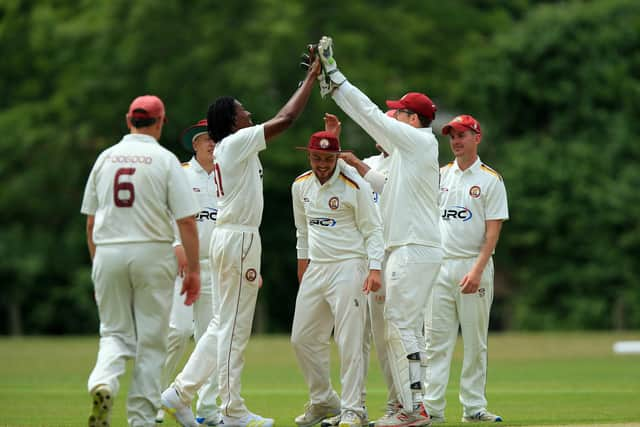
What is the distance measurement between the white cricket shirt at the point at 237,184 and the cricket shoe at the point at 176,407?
61.0 inches

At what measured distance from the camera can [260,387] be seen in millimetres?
16312

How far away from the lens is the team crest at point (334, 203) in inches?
389

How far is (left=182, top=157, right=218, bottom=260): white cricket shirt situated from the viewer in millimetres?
11484

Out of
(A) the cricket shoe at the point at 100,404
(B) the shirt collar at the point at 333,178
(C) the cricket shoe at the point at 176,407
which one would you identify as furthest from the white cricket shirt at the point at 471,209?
(A) the cricket shoe at the point at 100,404

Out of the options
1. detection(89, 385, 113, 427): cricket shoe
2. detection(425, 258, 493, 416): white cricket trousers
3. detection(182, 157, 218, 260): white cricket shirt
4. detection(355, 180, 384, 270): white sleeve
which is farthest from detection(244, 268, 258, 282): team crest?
detection(425, 258, 493, 416): white cricket trousers

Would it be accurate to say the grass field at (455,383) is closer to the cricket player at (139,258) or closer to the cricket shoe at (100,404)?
the cricket player at (139,258)

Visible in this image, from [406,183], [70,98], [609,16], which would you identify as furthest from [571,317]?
[406,183]

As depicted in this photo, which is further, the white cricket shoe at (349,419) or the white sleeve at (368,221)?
the white sleeve at (368,221)

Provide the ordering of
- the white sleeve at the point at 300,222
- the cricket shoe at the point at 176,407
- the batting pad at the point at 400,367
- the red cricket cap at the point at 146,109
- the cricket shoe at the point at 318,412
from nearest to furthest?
the red cricket cap at the point at 146,109 → the batting pad at the point at 400,367 → the cricket shoe at the point at 176,407 → the cricket shoe at the point at 318,412 → the white sleeve at the point at 300,222

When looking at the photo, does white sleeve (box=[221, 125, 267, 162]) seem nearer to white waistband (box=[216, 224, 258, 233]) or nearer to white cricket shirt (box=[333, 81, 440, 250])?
white waistband (box=[216, 224, 258, 233])

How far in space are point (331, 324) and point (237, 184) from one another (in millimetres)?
1531

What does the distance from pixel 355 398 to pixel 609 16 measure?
30.2 meters

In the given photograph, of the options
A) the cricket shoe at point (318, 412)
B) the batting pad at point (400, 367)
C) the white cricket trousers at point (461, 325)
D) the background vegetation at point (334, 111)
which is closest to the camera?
the batting pad at point (400, 367)

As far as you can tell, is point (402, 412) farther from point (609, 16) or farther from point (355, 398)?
point (609, 16)
